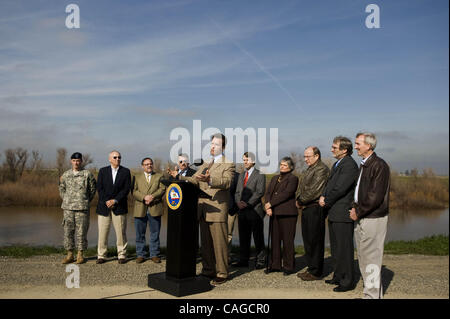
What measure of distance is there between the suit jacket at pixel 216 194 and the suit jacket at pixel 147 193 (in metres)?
1.63

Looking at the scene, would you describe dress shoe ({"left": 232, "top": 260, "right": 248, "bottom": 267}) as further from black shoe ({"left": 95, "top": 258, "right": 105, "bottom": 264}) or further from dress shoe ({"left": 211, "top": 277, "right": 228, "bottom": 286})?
black shoe ({"left": 95, "top": 258, "right": 105, "bottom": 264})

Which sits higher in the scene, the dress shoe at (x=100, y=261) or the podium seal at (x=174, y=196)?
the podium seal at (x=174, y=196)

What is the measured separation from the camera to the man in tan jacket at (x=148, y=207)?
7125 millimetres

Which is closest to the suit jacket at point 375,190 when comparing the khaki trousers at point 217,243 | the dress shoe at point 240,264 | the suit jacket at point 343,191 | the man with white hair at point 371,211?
the man with white hair at point 371,211

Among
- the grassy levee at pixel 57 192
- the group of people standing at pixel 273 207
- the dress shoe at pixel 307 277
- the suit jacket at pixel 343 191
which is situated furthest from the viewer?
the grassy levee at pixel 57 192

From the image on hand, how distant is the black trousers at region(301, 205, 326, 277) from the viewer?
6098mm

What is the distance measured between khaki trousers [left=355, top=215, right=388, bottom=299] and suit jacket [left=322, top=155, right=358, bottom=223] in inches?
18.7

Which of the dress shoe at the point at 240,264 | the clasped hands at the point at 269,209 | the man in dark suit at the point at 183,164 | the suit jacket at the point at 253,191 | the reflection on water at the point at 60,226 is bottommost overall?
the reflection on water at the point at 60,226

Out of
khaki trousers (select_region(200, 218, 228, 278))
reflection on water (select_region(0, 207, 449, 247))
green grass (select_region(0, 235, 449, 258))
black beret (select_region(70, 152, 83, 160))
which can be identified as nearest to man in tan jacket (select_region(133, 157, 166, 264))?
green grass (select_region(0, 235, 449, 258))

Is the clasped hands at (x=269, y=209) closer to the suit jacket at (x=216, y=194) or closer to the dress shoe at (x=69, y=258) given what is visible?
the suit jacket at (x=216, y=194)

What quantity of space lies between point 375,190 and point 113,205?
4521 millimetres

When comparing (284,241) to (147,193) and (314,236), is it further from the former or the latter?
(147,193)

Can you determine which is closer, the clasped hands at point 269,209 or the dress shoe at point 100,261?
the clasped hands at point 269,209
